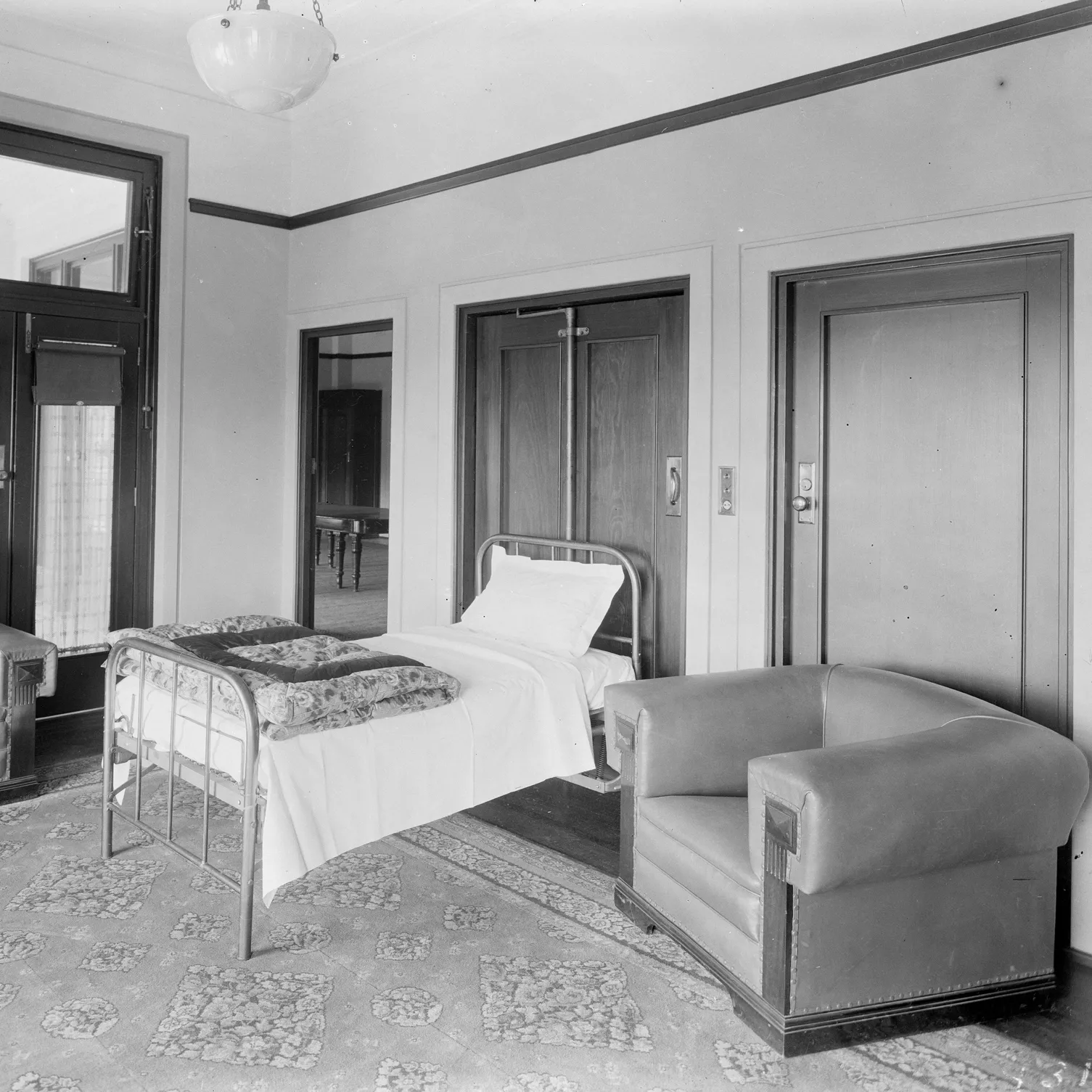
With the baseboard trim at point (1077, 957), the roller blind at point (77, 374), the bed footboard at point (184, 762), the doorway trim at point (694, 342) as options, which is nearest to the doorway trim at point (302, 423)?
the doorway trim at point (694, 342)

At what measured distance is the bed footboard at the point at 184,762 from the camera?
2863mm

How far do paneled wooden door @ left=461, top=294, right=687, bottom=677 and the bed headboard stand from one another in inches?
2.5

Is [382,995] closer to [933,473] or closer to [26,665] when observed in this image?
[26,665]

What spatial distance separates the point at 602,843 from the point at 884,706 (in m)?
1.32

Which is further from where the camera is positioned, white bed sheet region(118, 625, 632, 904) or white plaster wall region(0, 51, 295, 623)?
white plaster wall region(0, 51, 295, 623)

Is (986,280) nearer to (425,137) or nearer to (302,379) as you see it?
(425,137)

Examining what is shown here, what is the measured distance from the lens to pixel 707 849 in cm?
268

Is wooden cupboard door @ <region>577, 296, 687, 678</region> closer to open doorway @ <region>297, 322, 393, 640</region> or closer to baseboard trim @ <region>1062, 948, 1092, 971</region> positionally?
baseboard trim @ <region>1062, 948, 1092, 971</region>


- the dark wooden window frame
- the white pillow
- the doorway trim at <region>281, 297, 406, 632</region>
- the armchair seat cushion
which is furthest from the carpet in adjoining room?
the armchair seat cushion

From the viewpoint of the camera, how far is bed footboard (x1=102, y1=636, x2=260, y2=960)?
9.39 ft

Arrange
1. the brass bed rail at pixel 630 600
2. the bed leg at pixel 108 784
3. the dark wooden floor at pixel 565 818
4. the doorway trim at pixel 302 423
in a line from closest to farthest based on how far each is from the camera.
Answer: the bed leg at pixel 108 784, the dark wooden floor at pixel 565 818, the brass bed rail at pixel 630 600, the doorway trim at pixel 302 423

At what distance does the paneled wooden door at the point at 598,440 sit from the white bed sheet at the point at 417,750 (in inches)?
22.1

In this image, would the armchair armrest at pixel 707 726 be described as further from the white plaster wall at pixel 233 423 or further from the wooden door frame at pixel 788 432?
the white plaster wall at pixel 233 423

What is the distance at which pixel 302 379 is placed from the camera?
595 centimetres
